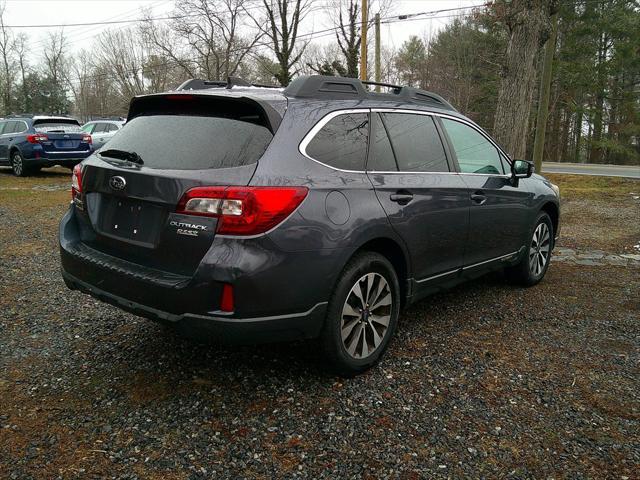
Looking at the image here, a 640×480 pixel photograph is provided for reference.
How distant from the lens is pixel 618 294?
16.3ft

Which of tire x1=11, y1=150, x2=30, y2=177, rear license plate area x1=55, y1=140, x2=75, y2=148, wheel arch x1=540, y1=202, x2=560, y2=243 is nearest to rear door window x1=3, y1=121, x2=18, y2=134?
tire x1=11, y1=150, x2=30, y2=177

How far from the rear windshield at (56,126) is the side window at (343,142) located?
13010 millimetres

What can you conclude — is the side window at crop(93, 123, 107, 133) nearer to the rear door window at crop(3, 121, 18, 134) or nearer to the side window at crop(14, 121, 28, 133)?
the rear door window at crop(3, 121, 18, 134)

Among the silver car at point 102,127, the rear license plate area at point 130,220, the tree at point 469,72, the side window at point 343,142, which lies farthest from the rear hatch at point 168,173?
the tree at point 469,72

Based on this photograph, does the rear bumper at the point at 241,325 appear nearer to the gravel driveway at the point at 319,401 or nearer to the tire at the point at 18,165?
the gravel driveway at the point at 319,401

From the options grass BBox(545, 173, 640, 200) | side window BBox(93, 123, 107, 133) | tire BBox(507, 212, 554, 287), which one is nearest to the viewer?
tire BBox(507, 212, 554, 287)

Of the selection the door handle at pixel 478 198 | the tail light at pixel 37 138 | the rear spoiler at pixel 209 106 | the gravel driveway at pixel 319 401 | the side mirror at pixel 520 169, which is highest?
the tail light at pixel 37 138

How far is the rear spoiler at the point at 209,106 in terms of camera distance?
270cm

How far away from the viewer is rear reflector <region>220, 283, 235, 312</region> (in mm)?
2436

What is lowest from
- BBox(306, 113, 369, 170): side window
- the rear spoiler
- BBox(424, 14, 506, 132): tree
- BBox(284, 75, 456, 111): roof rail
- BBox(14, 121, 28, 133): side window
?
BBox(306, 113, 369, 170): side window

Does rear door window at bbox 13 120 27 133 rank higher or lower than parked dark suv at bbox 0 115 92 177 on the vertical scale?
higher

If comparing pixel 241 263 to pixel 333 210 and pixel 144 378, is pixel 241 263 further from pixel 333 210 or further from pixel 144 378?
pixel 144 378

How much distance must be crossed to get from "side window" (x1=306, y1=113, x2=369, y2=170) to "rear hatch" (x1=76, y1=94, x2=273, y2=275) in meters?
0.32

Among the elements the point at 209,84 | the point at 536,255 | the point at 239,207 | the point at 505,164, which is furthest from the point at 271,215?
the point at 536,255
